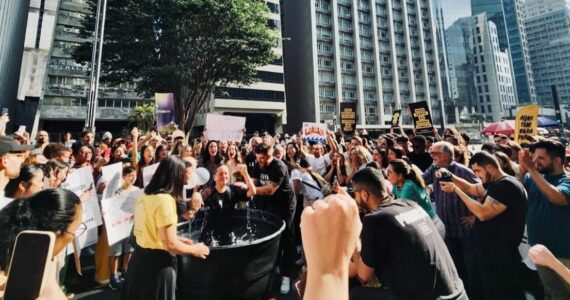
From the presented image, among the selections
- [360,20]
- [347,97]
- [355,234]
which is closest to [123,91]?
[347,97]

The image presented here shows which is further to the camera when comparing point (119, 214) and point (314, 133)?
point (314, 133)

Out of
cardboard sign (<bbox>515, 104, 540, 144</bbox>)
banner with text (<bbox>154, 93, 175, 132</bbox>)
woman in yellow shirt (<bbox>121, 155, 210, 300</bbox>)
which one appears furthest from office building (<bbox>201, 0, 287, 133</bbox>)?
woman in yellow shirt (<bbox>121, 155, 210, 300</bbox>)

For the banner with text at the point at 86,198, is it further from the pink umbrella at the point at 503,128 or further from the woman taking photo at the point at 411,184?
the pink umbrella at the point at 503,128

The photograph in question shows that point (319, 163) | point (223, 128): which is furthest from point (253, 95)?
point (319, 163)

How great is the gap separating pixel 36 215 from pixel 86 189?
9.61ft

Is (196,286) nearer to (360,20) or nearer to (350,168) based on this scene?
(350,168)

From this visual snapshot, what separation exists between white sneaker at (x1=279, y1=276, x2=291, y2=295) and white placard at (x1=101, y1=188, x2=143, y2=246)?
2400 millimetres

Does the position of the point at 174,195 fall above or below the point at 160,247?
above

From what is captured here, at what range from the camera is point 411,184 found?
3.37 m

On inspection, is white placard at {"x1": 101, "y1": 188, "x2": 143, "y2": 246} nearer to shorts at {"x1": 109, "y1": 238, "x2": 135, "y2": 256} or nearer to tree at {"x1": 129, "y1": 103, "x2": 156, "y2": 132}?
shorts at {"x1": 109, "y1": 238, "x2": 135, "y2": 256}

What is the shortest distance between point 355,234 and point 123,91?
55.4 m

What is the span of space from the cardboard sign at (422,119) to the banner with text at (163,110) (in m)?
8.75

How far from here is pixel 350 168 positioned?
5.67 m

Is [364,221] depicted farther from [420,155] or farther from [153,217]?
[420,155]
